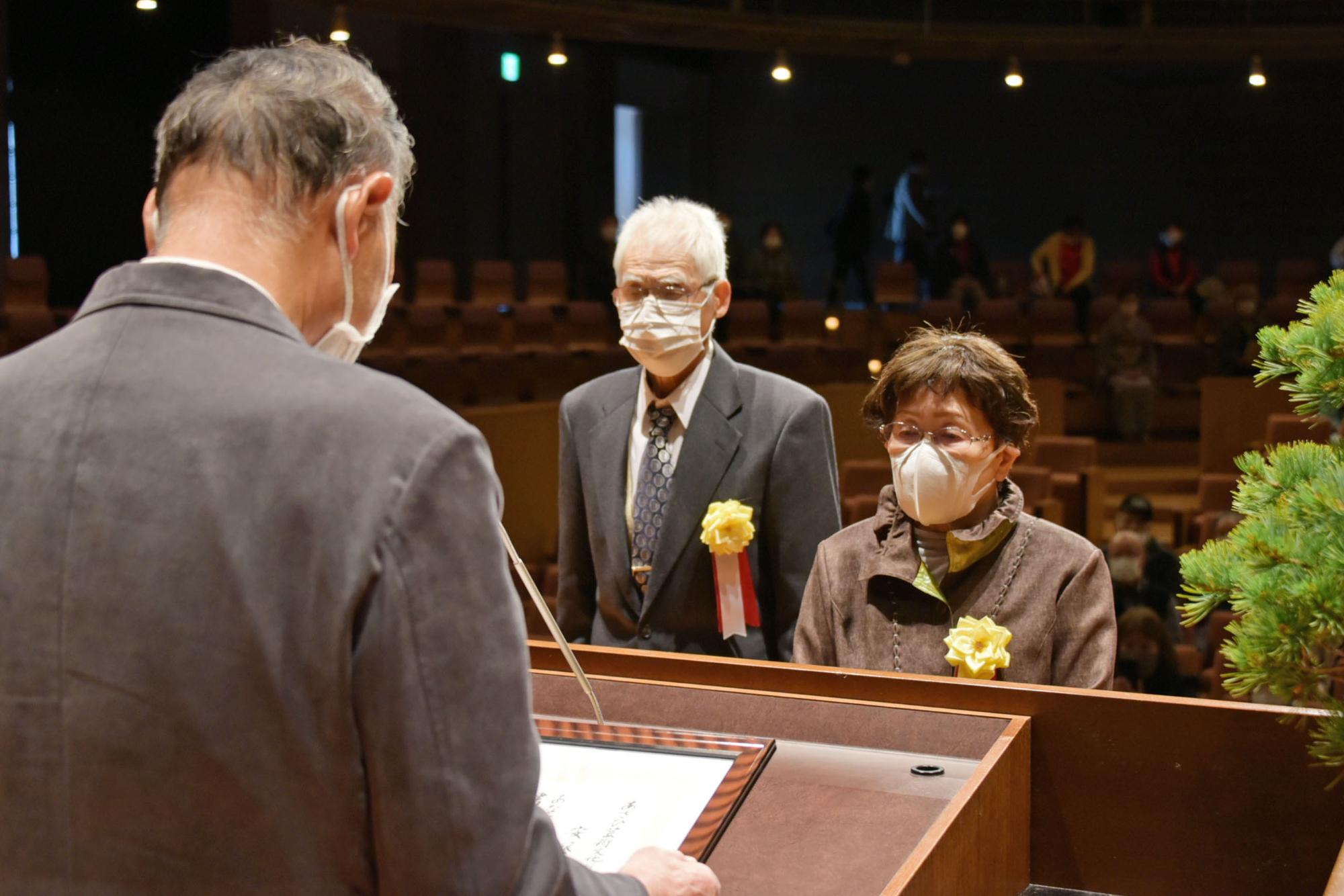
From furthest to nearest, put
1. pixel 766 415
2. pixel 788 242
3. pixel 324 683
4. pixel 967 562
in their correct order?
pixel 788 242 < pixel 766 415 < pixel 967 562 < pixel 324 683

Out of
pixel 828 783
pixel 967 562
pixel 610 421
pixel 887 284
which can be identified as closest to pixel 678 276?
pixel 610 421

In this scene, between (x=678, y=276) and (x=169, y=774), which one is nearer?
(x=169, y=774)

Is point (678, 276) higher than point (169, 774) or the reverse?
higher

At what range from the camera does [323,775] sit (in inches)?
31.9

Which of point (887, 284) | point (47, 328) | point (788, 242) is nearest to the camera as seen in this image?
point (47, 328)

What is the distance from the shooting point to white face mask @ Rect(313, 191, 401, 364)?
3.03 feet

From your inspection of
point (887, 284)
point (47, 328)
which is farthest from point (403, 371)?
point (887, 284)

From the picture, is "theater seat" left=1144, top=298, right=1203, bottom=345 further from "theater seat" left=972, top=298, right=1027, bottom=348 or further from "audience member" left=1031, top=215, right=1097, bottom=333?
"theater seat" left=972, top=298, right=1027, bottom=348

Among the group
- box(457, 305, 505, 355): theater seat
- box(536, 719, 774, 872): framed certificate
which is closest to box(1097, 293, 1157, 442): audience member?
box(457, 305, 505, 355): theater seat

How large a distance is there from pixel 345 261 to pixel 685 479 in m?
1.38

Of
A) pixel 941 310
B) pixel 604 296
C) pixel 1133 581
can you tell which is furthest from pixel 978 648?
pixel 604 296

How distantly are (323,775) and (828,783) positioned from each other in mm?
661

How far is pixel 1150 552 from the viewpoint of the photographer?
4664 millimetres

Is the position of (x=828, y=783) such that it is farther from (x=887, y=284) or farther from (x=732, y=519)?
(x=887, y=284)
